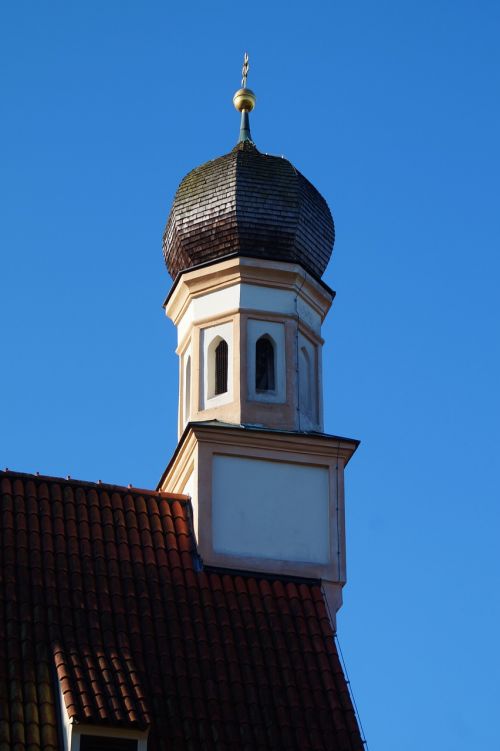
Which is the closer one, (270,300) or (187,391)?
(270,300)

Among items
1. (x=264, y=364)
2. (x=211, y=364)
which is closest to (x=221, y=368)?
(x=211, y=364)

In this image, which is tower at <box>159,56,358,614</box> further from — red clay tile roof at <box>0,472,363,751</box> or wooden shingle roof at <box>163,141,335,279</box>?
red clay tile roof at <box>0,472,363,751</box>

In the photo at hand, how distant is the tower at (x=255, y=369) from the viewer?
23.8 metres

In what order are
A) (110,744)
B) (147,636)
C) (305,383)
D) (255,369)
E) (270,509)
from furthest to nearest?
1. (305,383)
2. (255,369)
3. (270,509)
4. (147,636)
5. (110,744)

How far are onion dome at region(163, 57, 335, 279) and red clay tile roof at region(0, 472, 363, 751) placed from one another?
3.88 m

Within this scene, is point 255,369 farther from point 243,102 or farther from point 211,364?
point 243,102

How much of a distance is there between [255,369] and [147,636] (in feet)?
16.2

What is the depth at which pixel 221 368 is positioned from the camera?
25578mm

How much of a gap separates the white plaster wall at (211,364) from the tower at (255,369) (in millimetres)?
19

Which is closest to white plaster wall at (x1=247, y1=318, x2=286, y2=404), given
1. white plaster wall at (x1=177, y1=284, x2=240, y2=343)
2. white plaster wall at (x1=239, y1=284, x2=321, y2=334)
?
white plaster wall at (x1=239, y1=284, x2=321, y2=334)

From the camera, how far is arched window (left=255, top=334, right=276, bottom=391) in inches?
1000

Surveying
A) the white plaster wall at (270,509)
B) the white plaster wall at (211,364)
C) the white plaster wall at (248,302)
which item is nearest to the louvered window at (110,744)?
the white plaster wall at (270,509)

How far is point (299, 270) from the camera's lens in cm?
2564

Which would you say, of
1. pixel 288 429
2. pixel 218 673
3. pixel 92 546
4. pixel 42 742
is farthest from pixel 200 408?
pixel 42 742
